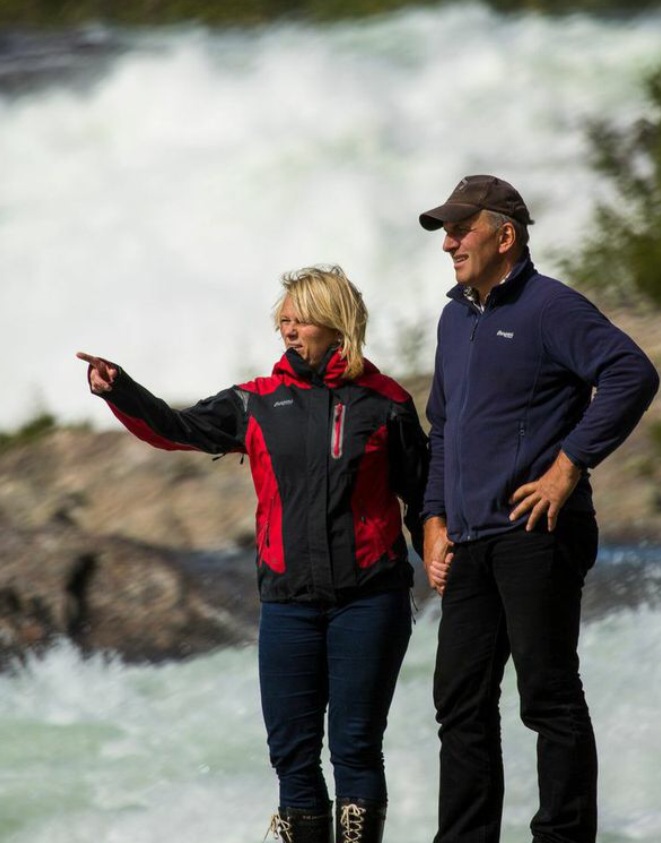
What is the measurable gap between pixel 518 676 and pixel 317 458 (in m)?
0.62

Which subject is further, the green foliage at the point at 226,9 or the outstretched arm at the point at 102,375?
the green foliage at the point at 226,9

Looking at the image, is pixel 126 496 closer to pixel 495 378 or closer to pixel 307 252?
pixel 307 252

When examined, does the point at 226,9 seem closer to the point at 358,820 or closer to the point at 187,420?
the point at 187,420

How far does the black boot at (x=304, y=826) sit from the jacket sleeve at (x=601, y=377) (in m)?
0.96

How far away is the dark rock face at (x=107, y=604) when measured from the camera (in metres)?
6.63

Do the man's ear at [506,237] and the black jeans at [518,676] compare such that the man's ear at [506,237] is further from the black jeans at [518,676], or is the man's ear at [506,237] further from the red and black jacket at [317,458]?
the black jeans at [518,676]

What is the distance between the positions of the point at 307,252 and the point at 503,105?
75.8 inches

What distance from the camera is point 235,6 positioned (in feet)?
40.9

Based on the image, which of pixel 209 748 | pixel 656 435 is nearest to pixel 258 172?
pixel 656 435

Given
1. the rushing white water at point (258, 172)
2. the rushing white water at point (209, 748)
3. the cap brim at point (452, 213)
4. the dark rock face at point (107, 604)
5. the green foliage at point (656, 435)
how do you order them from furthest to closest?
the rushing white water at point (258, 172) < the green foliage at point (656, 435) < the dark rock face at point (107, 604) < the rushing white water at point (209, 748) < the cap brim at point (452, 213)

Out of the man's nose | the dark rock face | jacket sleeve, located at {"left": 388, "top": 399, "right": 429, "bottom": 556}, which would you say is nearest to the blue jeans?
jacket sleeve, located at {"left": 388, "top": 399, "right": 429, "bottom": 556}

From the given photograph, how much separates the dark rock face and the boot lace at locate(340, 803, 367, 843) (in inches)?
127

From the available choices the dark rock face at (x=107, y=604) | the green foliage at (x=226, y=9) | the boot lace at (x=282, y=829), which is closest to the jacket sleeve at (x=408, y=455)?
the boot lace at (x=282, y=829)

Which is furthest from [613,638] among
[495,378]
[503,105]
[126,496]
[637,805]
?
[503,105]
